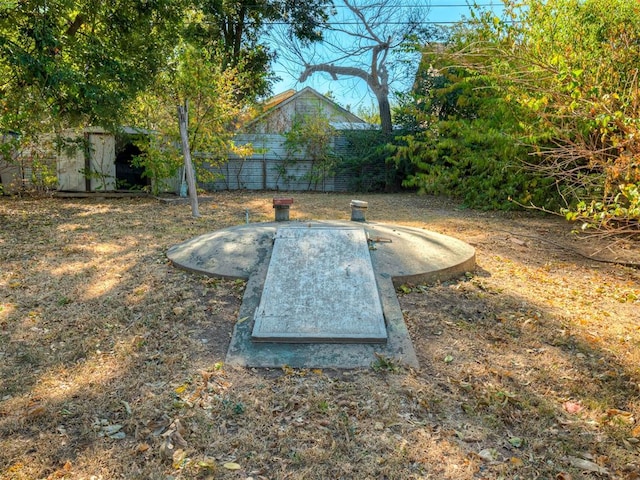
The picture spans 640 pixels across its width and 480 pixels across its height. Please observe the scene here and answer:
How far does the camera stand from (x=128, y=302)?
3.68 meters

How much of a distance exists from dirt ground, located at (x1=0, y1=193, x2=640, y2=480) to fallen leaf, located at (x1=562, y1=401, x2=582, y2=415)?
0.01 metres

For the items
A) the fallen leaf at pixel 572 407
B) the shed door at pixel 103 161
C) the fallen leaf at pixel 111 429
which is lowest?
the fallen leaf at pixel 111 429

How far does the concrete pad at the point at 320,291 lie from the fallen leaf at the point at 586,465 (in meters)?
1.20

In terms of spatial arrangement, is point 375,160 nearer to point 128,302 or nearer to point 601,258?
point 601,258

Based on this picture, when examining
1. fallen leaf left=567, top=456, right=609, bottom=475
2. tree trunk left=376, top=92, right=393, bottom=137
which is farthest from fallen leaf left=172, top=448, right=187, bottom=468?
tree trunk left=376, top=92, right=393, bottom=137

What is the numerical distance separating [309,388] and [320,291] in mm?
943

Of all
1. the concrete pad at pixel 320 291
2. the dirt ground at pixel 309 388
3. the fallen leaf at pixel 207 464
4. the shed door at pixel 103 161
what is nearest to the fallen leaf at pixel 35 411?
the dirt ground at pixel 309 388

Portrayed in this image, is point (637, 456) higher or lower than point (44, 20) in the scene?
lower

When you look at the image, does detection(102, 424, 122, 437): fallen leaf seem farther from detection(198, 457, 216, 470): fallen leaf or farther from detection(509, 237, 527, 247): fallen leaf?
detection(509, 237, 527, 247): fallen leaf

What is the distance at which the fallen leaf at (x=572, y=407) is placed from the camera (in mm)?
2420

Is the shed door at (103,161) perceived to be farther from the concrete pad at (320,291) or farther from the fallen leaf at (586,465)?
the fallen leaf at (586,465)

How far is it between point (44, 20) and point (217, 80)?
3518 millimetres

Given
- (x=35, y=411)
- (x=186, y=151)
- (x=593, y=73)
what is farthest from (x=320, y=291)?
(x=186, y=151)

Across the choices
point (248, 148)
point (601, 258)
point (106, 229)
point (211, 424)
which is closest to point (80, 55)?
point (106, 229)
